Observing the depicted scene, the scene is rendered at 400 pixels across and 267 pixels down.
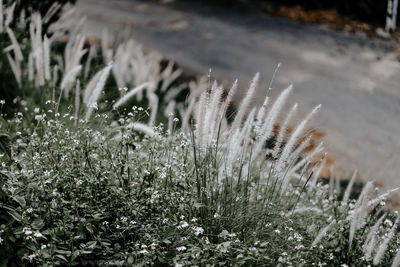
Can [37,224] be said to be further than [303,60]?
No

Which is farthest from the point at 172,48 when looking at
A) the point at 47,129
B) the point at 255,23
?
the point at 47,129

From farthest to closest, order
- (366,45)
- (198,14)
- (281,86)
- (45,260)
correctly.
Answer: (198,14)
(366,45)
(281,86)
(45,260)

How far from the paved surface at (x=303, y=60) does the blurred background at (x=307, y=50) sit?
13 mm

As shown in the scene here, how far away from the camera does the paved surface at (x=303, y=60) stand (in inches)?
215

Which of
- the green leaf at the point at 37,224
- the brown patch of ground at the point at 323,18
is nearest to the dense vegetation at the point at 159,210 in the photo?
the green leaf at the point at 37,224

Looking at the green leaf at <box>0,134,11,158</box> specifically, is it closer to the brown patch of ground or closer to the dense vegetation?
the dense vegetation

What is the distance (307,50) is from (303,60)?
0.38m

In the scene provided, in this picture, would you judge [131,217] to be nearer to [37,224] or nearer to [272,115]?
[37,224]

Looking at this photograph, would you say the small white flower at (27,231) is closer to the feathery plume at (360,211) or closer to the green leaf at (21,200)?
the green leaf at (21,200)

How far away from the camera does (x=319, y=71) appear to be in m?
7.16

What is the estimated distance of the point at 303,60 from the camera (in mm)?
7520

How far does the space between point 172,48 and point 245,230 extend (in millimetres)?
5449

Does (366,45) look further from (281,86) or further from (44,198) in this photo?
(44,198)

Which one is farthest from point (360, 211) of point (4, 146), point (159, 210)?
point (4, 146)
